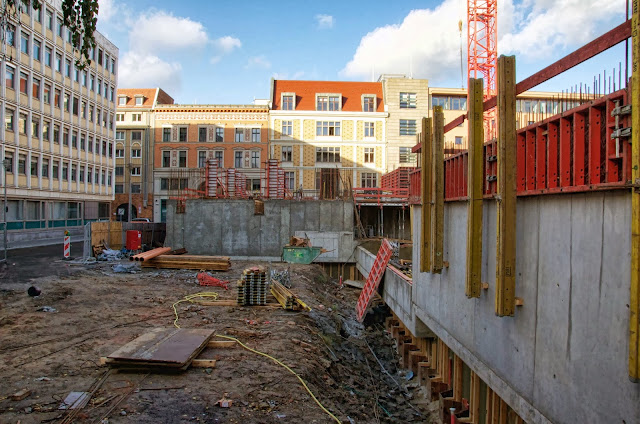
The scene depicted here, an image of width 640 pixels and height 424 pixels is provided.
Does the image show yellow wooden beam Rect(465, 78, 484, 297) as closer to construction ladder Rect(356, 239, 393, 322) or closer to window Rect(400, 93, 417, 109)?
construction ladder Rect(356, 239, 393, 322)

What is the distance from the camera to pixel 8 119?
32.8 metres

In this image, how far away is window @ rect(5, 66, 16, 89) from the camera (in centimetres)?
3212

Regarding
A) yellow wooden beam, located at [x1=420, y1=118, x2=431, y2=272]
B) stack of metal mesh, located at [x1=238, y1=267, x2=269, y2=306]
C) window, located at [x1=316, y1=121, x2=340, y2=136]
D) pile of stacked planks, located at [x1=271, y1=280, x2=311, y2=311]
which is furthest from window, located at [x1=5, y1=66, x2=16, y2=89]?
yellow wooden beam, located at [x1=420, y1=118, x2=431, y2=272]

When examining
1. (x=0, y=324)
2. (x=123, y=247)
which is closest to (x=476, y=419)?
(x=0, y=324)

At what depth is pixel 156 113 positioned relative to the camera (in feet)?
152

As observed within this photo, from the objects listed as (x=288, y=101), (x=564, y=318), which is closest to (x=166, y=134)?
(x=288, y=101)

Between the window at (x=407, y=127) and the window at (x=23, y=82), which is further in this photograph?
the window at (x=407, y=127)

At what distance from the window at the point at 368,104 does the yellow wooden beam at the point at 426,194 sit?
36.4 m

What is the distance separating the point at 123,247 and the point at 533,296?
23.7 meters

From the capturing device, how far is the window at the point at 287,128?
4534cm

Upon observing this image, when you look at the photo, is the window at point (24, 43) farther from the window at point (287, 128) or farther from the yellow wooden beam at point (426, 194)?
the yellow wooden beam at point (426, 194)

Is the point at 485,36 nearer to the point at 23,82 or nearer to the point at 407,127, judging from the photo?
the point at 407,127

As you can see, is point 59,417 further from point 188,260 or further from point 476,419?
point 188,260

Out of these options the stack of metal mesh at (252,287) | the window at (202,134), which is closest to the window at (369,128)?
the window at (202,134)
